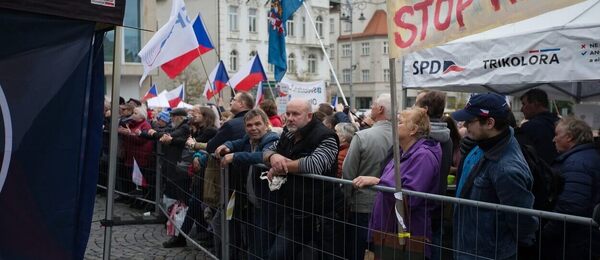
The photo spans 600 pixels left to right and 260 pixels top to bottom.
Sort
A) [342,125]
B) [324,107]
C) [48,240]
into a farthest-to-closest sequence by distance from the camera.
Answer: [324,107]
[342,125]
[48,240]

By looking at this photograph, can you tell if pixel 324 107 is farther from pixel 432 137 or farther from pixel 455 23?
pixel 455 23

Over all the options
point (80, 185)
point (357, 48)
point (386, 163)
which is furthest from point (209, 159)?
point (357, 48)

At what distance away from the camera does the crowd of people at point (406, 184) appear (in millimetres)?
3980

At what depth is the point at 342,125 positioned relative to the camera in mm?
6922

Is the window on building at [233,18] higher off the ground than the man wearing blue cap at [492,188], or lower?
higher

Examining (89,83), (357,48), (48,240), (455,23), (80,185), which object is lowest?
(48,240)

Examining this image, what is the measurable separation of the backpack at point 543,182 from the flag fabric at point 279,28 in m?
6.53

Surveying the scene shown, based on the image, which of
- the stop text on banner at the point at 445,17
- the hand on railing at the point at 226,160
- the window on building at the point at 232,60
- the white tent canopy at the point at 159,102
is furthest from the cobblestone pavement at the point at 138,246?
the window on building at the point at 232,60

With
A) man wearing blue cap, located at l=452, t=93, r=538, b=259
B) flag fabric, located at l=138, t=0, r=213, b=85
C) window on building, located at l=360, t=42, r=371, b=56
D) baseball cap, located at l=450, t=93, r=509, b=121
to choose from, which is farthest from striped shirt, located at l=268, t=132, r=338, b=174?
window on building, located at l=360, t=42, r=371, b=56

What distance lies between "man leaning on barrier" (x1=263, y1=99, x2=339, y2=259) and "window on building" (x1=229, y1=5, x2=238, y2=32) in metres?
56.3

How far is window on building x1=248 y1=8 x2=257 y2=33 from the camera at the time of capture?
204 ft

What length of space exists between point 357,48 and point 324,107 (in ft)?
246

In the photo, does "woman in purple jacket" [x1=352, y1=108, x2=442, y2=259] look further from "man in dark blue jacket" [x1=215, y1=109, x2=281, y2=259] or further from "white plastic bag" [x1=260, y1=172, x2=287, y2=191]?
"man in dark blue jacket" [x1=215, y1=109, x2=281, y2=259]

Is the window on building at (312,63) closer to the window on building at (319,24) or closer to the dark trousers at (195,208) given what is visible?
the window on building at (319,24)
